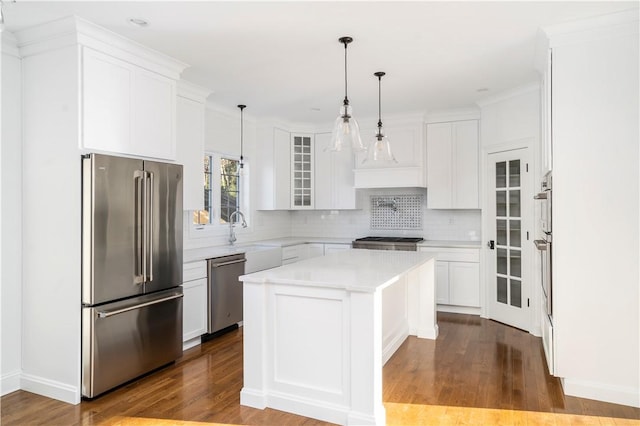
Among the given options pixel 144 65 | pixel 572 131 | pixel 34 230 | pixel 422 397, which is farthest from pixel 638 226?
pixel 34 230

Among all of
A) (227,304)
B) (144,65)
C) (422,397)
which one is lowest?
(422,397)

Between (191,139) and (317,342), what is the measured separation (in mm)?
2592

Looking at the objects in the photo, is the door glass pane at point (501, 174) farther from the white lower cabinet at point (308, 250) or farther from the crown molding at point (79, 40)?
the crown molding at point (79, 40)

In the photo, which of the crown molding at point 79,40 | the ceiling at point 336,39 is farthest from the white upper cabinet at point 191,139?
the crown molding at point 79,40

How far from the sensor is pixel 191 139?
4387 mm

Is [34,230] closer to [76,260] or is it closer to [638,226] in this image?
[76,260]

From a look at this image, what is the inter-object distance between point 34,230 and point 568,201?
3919 mm

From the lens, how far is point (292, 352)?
2879mm

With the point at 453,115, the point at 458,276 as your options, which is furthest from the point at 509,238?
the point at 453,115

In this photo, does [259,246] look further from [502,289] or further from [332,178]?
[502,289]

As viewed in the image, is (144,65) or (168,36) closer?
(168,36)

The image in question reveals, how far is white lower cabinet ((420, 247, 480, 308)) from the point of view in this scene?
17.4ft

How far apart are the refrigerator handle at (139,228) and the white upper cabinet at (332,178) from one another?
11.3 ft

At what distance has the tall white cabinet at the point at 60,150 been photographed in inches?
119
